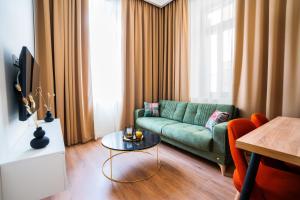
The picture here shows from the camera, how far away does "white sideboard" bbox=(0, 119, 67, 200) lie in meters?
1.09

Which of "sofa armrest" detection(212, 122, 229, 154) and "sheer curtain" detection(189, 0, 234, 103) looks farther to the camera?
"sheer curtain" detection(189, 0, 234, 103)

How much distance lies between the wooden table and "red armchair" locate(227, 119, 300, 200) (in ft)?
0.21

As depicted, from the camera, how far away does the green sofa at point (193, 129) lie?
1.92 m

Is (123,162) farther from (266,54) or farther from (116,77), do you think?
(266,54)

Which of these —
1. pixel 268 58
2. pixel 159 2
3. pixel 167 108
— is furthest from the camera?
pixel 159 2

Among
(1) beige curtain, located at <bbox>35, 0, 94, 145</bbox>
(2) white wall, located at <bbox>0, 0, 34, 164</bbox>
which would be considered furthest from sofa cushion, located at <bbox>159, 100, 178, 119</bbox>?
(2) white wall, located at <bbox>0, 0, 34, 164</bbox>

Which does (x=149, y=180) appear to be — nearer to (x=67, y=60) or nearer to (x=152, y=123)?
(x=152, y=123)

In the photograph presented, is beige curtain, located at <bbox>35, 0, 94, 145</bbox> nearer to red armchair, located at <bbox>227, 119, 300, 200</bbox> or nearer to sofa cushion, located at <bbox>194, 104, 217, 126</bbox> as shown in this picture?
sofa cushion, located at <bbox>194, 104, 217, 126</bbox>

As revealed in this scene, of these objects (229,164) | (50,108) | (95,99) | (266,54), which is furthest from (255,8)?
(50,108)

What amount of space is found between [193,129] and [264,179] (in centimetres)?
138

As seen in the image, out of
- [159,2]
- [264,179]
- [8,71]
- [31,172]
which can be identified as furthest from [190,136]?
[159,2]

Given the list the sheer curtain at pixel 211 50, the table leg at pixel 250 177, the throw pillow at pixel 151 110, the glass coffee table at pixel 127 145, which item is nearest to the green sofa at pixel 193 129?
the throw pillow at pixel 151 110

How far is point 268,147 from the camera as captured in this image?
793 mm

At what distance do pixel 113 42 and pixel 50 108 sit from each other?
1.80m
